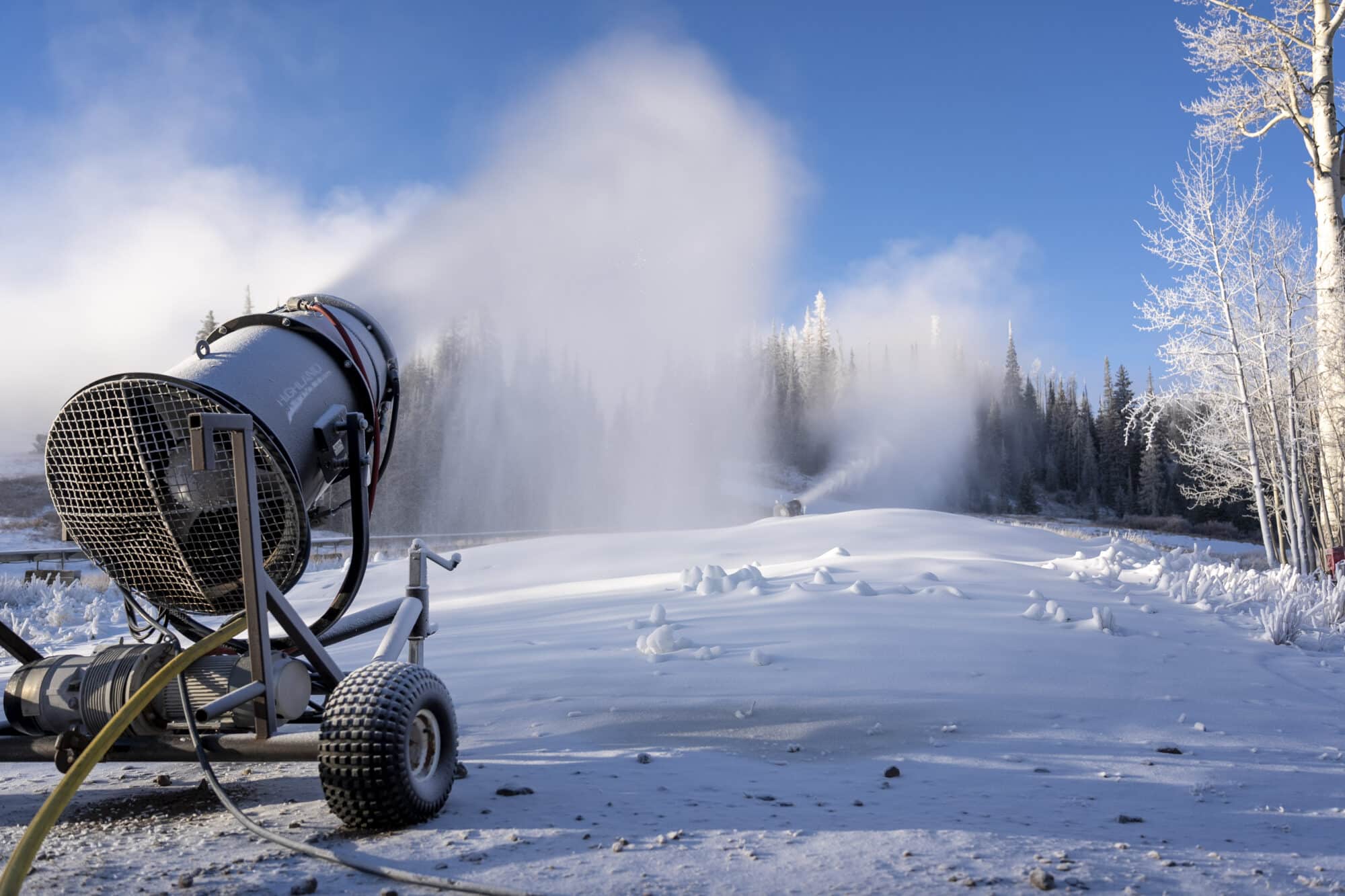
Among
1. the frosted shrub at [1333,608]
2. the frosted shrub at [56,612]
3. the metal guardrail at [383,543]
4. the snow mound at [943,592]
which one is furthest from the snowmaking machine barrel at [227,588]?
the metal guardrail at [383,543]

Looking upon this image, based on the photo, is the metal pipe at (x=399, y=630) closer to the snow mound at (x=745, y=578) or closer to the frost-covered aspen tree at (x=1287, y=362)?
the snow mound at (x=745, y=578)

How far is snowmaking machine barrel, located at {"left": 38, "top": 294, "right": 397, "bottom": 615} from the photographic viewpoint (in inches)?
108

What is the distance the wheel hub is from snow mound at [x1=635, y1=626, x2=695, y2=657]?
2.19 metres

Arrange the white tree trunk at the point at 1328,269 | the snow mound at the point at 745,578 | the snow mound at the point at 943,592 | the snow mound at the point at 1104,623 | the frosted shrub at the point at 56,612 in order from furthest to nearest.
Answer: the white tree trunk at the point at 1328,269 → the frosted shrub at the point at 56,612 → the snow mound at the point at 745,578 → the snow mound at the point at 943,592 → the snow mound at the point at 1104,623

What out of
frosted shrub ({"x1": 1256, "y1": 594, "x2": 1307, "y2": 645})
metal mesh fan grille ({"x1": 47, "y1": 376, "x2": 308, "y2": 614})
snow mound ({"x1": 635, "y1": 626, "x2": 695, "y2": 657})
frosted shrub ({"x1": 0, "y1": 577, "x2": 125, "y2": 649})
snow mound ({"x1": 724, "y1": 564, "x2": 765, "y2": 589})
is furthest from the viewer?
frosted shrub ({"x1": 0, "y1": 577, "x2": 125, "y2": 649})

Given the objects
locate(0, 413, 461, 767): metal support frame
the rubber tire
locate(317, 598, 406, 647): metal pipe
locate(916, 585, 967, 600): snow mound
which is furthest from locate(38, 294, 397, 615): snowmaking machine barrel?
locate(916, 585, 967, 600): snow mound

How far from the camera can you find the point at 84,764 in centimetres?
209

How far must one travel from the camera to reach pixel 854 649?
4605 mm

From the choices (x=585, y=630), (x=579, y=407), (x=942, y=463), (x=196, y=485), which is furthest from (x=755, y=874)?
(x=942, y=463)

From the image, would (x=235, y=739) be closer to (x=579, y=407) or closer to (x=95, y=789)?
(x=95, y=789)

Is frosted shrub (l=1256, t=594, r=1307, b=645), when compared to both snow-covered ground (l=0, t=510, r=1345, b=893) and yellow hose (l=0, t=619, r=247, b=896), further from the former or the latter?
yellow hose (l=0, t=619, r=247, b=896)

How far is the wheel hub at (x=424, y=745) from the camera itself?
102 inches

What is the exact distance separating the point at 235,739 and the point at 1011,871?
216 cm

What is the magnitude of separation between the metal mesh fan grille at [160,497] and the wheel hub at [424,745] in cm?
76
